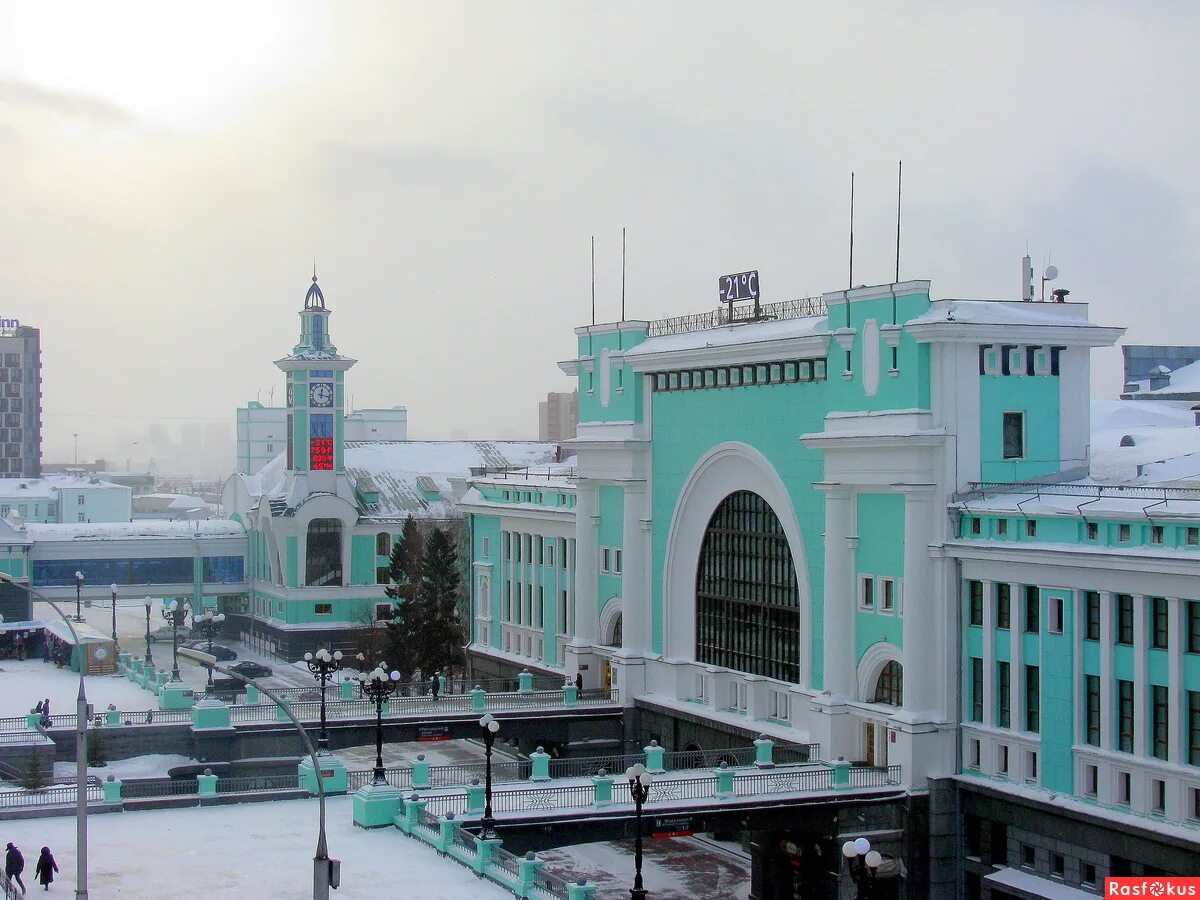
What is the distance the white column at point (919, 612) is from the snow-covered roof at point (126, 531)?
226 ft

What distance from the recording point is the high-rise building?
19362 centimetres

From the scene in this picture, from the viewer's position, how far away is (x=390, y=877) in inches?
1449

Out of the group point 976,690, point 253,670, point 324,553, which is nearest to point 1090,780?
point 976,690

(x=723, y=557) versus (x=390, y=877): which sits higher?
(x=723, y=557)

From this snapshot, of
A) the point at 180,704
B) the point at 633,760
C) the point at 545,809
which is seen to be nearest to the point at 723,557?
the point at 633,760

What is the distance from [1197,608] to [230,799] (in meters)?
26.7

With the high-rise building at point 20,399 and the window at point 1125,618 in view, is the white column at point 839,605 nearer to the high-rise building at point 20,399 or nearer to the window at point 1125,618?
the window at point 1125,618

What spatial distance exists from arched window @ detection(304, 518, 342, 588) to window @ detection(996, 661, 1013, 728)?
202 ft

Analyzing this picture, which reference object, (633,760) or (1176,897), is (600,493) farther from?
(1176,897)

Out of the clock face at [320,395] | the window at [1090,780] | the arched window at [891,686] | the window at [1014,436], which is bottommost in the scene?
the window at [1090,780]

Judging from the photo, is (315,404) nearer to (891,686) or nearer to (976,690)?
(891,686)

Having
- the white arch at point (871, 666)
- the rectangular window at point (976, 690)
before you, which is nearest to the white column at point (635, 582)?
the white arch at point (871, 666)

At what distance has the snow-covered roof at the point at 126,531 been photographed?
10375 cm

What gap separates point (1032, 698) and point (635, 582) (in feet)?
69.0
